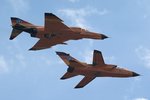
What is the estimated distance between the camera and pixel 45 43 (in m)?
147

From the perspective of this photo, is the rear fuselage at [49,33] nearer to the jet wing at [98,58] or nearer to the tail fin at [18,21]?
the tail fin at [18,21]

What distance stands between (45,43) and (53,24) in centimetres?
977

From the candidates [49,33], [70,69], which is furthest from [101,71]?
[49,33]

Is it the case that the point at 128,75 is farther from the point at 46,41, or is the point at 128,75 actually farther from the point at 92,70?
the point at 46,41

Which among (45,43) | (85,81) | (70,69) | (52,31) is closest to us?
(52,31)

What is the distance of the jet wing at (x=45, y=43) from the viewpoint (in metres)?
146

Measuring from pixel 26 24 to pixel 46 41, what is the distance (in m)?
6.31

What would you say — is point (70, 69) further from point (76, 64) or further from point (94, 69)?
point (94, 69)

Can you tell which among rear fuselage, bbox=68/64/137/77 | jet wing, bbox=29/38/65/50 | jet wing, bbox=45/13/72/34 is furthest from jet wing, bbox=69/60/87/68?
jet wing, bbox=45/13/72/34

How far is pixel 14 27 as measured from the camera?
5595 inches

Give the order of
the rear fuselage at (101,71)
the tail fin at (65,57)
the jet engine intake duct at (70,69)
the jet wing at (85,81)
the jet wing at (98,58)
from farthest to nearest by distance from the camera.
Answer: the tail fin at (65,57)
the jet wing at (85,81)
the rear fuselage at (101,71)
the jet engine intake duct at (70,69)
the jet wing at (98,58)

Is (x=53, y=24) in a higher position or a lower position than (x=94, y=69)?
higher

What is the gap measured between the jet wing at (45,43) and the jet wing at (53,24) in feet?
16.3

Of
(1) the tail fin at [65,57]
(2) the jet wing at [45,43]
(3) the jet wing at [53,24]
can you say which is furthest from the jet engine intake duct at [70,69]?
(3) the jet wing at [53,24]
